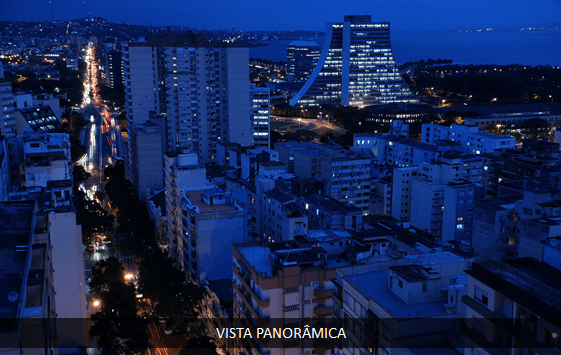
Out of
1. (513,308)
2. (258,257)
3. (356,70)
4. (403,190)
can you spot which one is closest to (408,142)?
(403,190)

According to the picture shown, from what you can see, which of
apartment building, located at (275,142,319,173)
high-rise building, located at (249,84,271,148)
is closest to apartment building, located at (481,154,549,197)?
apartment building, located at (275,142,319,173)

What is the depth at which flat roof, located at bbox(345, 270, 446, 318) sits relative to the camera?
5.82 meters

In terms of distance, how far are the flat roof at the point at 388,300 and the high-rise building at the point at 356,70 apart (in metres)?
38.2

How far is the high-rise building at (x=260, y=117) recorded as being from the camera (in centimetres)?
2786

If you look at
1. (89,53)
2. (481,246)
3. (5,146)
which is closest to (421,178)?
(481,246)

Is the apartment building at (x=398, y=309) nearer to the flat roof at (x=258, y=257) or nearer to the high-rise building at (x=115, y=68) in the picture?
the flat roof at (x=258, y=257)

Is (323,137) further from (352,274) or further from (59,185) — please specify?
(352,274)

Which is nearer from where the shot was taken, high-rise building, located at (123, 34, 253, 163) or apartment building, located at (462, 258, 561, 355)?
apartment building, located at (462, 258, 561, 355)

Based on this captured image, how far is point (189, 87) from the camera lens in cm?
2489

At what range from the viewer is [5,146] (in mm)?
16391

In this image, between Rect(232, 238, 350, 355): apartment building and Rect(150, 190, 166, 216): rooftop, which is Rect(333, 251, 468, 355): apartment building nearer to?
Rect(232, 238, 350, 355): apartment building

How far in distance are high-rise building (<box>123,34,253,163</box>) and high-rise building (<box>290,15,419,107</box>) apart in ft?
63.2

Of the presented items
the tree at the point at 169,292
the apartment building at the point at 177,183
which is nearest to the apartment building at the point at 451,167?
the apartment building at the point at 177,183

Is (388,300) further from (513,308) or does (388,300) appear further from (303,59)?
(303,59)
